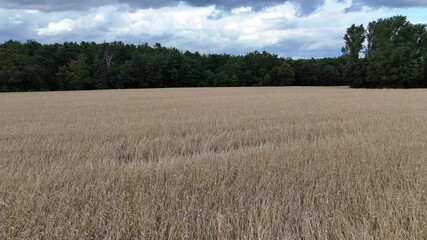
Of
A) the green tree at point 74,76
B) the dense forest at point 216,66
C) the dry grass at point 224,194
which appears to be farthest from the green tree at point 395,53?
the dry grass at point 224,194

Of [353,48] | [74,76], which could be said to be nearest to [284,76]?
[353,48]

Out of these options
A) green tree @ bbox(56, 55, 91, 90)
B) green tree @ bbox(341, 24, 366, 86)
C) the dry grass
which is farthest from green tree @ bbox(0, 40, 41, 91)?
the dry grass

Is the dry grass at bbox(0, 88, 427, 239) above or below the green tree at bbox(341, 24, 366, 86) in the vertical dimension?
below

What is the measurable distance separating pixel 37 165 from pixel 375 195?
609 centimetres

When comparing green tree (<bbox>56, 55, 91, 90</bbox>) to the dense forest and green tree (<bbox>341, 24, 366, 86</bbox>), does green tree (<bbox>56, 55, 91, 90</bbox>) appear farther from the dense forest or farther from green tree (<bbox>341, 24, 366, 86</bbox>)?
green tree (<bbox>341, 24, 366, 86</bbox>)

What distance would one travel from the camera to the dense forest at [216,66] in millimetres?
75000

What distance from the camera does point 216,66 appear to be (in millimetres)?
114875

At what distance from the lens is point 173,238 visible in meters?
3.89

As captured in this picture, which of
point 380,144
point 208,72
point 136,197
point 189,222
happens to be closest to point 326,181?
point 189,222

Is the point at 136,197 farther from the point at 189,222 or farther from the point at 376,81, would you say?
the point at 376,81

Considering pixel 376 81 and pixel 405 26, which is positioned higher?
pixel 405 26

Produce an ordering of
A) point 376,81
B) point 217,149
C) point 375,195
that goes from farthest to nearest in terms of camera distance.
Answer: point 376,81 < point 217,149 < point 375,195

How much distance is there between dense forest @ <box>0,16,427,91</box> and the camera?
75000 millimetres

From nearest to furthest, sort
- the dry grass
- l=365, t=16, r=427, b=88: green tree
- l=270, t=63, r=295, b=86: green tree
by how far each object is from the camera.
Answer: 1. the dry grass
2. l=365, t=16, r=427, b=88: green tree
3. l=270, t=63, r=295, b=86: green tree
